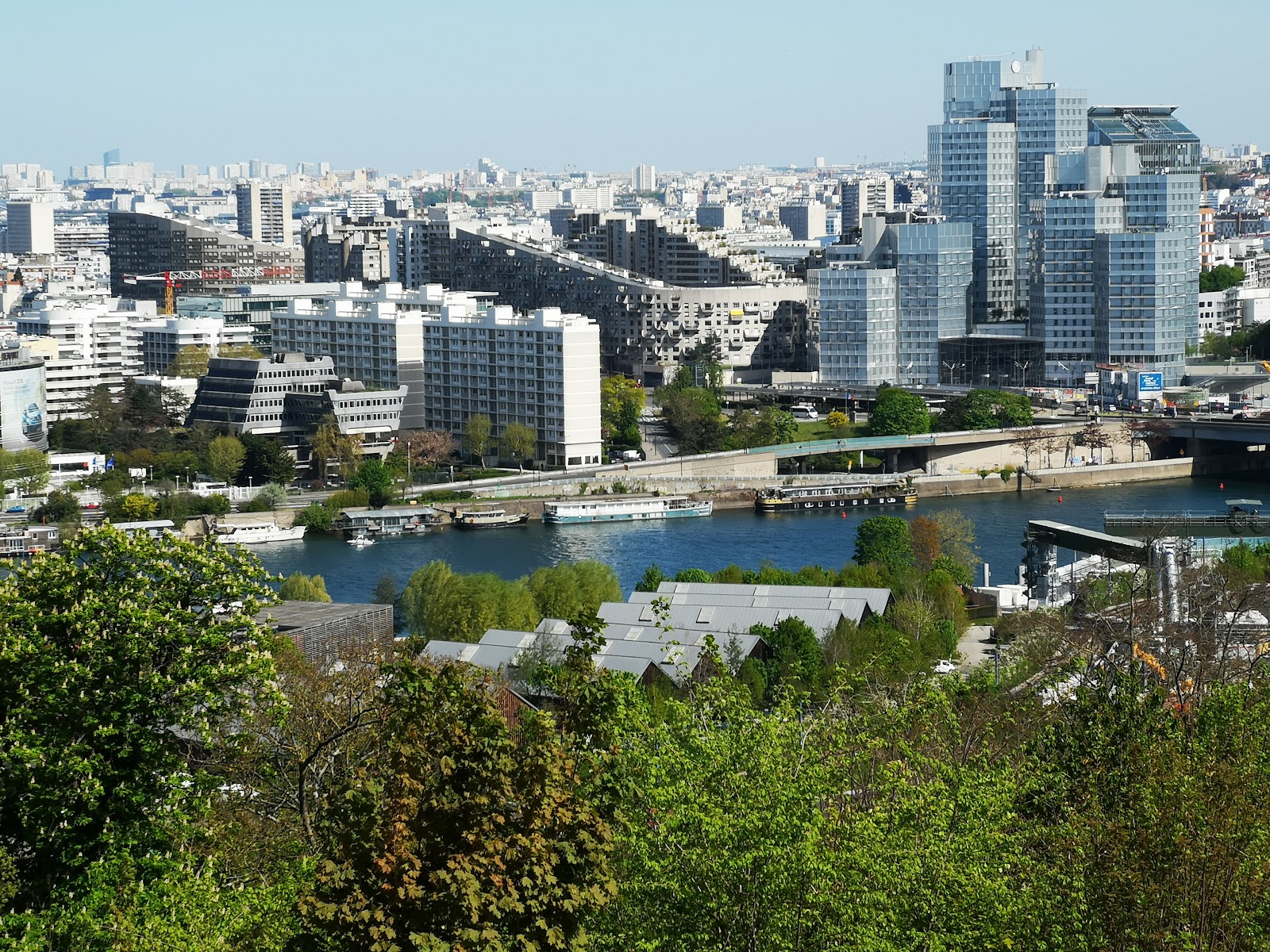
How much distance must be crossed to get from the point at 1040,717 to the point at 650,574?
6.52m

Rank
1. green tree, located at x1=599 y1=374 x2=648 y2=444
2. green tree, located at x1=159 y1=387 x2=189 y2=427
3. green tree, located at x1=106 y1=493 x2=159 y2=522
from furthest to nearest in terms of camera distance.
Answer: green tree, located at x1=159 y1=387 x2=189 y2=427 → green tree, located at x1=599 y1=374 x2=648 y2=444 → green tree, located at x1=106 y1=493 x2=159 y2=522

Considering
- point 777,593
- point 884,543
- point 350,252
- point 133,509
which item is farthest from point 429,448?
point 350,252

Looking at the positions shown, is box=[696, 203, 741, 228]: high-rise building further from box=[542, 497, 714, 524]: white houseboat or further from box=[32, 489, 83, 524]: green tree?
box=[32, 489, 83, 524]: green tree

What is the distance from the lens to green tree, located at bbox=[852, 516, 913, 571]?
1401 cm

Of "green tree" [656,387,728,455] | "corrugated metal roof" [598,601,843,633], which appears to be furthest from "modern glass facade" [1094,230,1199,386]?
"corrugated metal roof" [598,601,843,633]

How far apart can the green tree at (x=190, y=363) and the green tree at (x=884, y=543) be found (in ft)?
45.9

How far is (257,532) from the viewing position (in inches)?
715

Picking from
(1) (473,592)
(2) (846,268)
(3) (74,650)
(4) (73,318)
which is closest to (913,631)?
(1) (473,592)

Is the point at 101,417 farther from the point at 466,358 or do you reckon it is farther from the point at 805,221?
the point at 805,221

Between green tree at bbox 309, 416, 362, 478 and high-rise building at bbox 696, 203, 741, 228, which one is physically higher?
high-rise building at bbox 696, 203, 741, 228

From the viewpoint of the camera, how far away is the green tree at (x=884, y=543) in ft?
46.0

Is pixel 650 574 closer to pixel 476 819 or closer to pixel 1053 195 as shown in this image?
pixel 476 819

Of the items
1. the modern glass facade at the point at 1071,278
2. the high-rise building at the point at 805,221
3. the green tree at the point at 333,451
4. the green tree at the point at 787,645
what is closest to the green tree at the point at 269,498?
the green tree at the point at 333,451

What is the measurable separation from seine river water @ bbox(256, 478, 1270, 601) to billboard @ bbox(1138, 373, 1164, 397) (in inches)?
138
